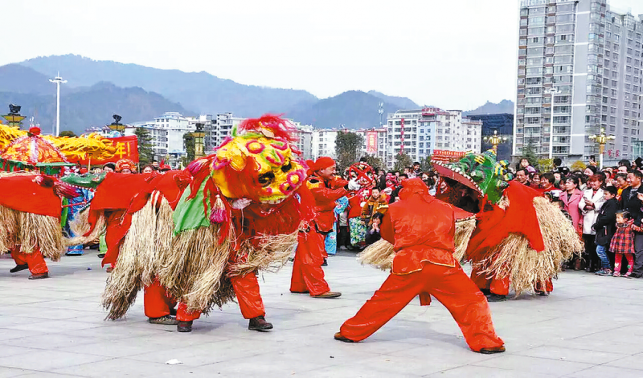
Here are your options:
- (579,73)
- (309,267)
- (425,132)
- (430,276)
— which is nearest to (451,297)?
(430,276)

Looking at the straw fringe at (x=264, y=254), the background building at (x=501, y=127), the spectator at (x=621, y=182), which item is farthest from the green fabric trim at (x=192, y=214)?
the background building at (x=501, y=127)

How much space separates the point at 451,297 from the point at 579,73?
74.1 metres

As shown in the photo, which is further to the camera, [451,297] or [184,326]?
[184,326]

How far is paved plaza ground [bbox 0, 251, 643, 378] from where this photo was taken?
4.80m

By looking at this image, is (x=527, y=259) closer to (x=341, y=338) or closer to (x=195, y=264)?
(x=341, y=338)

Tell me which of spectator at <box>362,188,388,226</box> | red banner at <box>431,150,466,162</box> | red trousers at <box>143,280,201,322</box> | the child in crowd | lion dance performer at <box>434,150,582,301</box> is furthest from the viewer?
spectator at <box>362,188,388,226</box>

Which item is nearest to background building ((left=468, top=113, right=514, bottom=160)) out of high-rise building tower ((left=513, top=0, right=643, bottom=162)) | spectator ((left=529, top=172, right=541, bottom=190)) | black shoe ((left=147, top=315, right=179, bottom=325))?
high-rise building tower ((left=513, top=0, right=643, bottom=162))

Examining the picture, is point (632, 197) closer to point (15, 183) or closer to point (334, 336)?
point (334, 336)

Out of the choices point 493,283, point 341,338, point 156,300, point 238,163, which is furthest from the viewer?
point 493,283

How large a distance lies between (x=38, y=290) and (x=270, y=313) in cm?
289

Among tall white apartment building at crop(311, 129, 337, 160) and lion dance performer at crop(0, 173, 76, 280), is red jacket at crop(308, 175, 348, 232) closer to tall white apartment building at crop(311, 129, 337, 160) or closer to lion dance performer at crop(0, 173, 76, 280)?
lion dance performer at crop(0, 173, 76, 280)

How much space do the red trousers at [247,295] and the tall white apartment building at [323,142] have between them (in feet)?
446

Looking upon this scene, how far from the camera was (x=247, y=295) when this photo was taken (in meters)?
5.93

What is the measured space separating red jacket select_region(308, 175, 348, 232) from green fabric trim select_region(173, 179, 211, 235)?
7.74 feet
